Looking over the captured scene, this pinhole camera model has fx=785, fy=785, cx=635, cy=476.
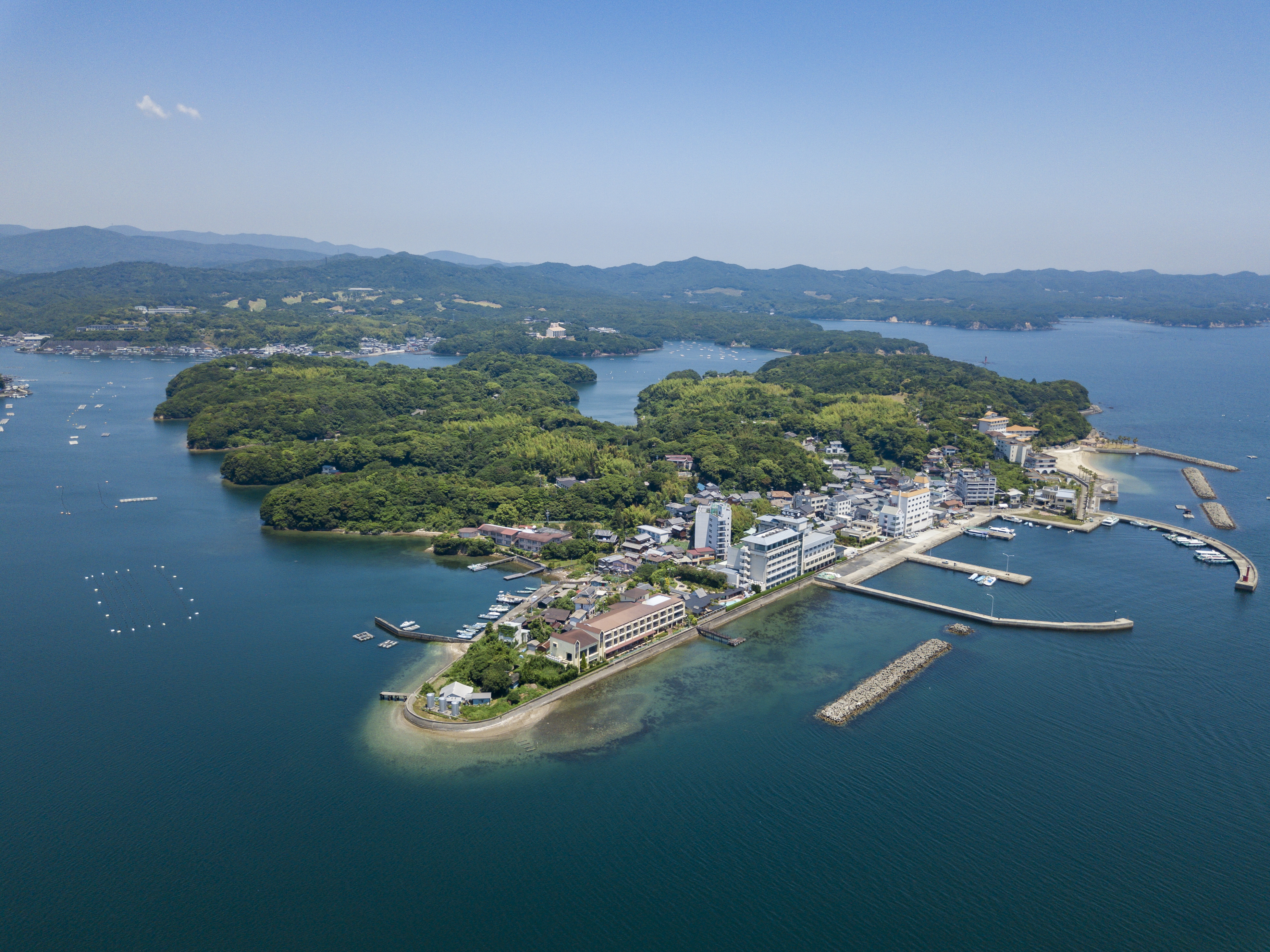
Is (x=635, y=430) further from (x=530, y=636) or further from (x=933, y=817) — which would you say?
(x=933, y=817)

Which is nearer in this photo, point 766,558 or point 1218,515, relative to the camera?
point 766,558

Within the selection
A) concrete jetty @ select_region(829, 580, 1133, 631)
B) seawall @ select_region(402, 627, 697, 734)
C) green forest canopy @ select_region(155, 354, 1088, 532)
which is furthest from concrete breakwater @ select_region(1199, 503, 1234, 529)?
seawall @ select_region(402, 627, 697, 734)

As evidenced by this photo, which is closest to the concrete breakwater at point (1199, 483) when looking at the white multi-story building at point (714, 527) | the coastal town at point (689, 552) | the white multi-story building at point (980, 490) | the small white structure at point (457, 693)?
the coastal town at point (689, 552)

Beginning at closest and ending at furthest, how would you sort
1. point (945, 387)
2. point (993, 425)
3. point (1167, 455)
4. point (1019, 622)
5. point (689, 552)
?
point (1019, 622) → point (689, 552) → point (1167, 455) → point (993, 425) → point (945, 387)

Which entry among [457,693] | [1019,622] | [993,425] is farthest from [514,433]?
[993,425]

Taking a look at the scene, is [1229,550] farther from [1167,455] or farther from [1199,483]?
[1167,455]

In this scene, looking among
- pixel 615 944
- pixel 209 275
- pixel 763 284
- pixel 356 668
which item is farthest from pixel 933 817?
pixel 763 284

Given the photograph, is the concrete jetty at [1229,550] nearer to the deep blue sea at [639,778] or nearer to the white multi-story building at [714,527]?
the deep blue sea at [639,778]
